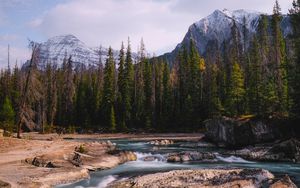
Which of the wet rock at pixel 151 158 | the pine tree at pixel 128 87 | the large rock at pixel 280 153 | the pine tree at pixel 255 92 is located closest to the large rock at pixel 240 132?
the large rock at pixel 280 153

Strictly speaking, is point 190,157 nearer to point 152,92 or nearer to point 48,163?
point 48,163

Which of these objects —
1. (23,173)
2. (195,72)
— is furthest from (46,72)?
(23,173)

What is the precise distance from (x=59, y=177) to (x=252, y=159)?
19.8 metres

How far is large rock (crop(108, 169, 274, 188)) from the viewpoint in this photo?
20.9 metres

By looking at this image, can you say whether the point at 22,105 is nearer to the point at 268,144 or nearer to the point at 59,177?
the point at 59,177

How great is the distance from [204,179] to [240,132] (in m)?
25.9

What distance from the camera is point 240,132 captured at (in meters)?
47.0

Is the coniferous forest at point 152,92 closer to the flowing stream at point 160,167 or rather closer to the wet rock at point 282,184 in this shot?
the flowing stream at point 160,167

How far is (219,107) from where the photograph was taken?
245ft

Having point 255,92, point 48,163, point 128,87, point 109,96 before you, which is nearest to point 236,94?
point 255,92

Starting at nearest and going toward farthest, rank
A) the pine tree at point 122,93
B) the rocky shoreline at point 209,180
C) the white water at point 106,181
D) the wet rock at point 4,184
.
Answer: the rocky shoreline at point 209,180 → the wet rock at point 4,184 → the white water at point 106,181 → the pine tree at point 122,93

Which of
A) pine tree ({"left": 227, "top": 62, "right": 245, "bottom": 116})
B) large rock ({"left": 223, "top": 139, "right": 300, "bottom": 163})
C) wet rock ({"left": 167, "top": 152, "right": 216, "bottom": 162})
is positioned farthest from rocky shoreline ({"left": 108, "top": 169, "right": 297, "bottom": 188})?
pine tree ({"left": 227, "top": 62, "right": 245, "bottom": 116})

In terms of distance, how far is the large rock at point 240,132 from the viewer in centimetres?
4506

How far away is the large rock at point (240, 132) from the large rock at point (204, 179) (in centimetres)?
2339
